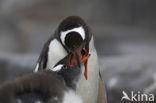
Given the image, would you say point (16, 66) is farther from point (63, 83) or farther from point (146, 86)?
point (63, 83)

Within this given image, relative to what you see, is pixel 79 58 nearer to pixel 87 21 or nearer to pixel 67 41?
pixel 67 41

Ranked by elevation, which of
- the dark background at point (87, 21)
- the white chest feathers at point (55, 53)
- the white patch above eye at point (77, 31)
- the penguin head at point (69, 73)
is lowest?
the dark background at point (87, 21)

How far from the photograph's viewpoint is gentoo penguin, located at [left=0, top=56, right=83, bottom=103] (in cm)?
107

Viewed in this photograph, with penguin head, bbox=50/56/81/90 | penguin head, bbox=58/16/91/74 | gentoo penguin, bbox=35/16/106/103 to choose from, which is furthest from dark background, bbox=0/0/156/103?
penguin head, bbox=50/56/81/90

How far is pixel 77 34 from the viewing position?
5.02 ft

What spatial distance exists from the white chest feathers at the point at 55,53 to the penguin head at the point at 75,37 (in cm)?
4

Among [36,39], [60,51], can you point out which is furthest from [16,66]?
[60,51]

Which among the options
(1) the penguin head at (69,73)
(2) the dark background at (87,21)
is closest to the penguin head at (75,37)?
(1) the penguin head at (69,73)

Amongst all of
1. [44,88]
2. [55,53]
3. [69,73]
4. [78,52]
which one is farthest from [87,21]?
[44,88]

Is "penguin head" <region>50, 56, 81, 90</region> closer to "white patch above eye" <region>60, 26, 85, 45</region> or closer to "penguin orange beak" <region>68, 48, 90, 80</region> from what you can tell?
"penguin orange beak" <region>68, 48, 90, 80</region>

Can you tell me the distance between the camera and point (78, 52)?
1518 mm

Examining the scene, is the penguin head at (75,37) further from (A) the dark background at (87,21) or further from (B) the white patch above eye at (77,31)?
(A) the dark background at (87,21)

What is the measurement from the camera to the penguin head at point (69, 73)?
121cm

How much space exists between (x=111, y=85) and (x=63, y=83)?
1889 millimetres
